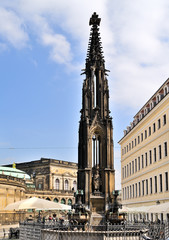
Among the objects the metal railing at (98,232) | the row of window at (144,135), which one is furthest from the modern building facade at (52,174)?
the metal railing at (98,232)

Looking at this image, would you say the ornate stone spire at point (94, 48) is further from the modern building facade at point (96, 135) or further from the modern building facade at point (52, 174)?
the modern building facade at point (52, 174)

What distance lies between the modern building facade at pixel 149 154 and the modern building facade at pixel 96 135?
47.1 ft

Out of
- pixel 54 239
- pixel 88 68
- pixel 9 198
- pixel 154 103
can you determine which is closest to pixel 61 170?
pixel 9 198

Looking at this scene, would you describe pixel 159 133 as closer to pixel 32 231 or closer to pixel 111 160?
pixel 111 160

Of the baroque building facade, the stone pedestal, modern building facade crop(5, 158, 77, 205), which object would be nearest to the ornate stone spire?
the stone pedestal

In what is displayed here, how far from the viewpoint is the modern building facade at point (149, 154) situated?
128 feet

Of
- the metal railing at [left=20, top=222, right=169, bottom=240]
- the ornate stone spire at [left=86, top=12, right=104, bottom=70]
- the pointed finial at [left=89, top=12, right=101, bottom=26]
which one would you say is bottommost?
the metal railing at [left=20, top=222, right=169, bottom=240]

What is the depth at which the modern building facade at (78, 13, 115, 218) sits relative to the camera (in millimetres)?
21581

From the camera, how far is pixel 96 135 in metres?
23.1

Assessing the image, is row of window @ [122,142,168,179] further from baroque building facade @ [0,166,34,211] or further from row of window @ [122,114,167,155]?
baroque building facade @ [0,166,34,211]

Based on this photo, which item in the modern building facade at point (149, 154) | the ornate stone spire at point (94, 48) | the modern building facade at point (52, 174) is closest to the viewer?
the ornate stone spire at point (94, 48)

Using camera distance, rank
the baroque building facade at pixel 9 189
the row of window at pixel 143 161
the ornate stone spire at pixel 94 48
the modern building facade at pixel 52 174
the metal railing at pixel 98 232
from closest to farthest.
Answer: the metal railing at pixel 98 232
the ornate stone spire at pixel 94 48
the row of window at pixel 143 161
the baroque building facade at pixel 9 189
the modern building facade at pixel 52 174

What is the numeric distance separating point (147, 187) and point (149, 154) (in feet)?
15.2

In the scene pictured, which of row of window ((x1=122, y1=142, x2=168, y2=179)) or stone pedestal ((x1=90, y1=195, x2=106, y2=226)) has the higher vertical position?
row of window ((x1=122, y1=142, x2=168, y2=179))
